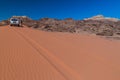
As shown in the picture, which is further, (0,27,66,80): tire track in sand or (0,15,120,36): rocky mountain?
(0,15,120,36): rocky mountain

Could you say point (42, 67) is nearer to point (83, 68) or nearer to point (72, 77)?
point (72, 77)

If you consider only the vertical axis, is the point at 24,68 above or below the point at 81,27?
below

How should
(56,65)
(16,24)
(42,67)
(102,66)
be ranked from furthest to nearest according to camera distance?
(16,24) → (102,66) → (56,65) → (42,67)

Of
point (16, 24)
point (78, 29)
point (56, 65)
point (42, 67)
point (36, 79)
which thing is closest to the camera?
point (36, 79)

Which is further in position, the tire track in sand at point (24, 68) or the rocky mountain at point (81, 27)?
the rocky mountain at point (81, 27)

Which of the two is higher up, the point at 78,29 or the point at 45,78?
the point at 78,29

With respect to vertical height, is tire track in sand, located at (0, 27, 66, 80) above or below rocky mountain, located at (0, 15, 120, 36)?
below

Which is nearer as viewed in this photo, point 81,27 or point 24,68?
point 24,68

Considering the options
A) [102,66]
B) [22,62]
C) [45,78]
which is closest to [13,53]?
[22,62]

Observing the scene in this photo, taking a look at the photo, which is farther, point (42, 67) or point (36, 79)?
point (42, 67)

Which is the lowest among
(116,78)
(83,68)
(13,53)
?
(116,78)

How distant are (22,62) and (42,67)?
82cm

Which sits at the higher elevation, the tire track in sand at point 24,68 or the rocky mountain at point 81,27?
the rocky mountain at point 81,27

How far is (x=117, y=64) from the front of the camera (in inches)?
351
